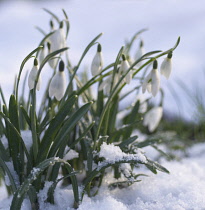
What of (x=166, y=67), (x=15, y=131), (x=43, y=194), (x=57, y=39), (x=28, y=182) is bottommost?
(x=43, y=194)

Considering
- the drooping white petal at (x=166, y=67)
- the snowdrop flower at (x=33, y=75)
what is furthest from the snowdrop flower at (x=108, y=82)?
the snowdrop flower at (x=33, y=75)

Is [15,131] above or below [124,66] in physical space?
below

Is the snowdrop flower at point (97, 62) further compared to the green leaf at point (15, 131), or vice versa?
the snowdrop flower at point (97, 62)

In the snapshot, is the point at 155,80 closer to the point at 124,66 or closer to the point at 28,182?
the point at 124,66

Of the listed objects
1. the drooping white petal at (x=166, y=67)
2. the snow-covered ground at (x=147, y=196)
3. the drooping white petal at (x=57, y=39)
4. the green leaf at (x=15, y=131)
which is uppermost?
the drooping white petal at (x=57, y=39)

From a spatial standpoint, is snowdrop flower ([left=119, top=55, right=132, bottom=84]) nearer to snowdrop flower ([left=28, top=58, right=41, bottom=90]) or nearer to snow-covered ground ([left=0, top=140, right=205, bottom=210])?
snowdrop flower ([left=28, top=58, right=41, bottom=90])

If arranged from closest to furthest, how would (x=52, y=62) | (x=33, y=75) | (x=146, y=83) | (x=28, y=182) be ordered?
(x=28, y=182), (x=33, y=75), (x=146, y=83), (x=52, y=62)

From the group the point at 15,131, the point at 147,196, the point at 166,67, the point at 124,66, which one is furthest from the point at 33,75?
the point at 147,196

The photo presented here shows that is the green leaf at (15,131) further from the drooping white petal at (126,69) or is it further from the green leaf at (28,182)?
the drooping white petal at (126,69)

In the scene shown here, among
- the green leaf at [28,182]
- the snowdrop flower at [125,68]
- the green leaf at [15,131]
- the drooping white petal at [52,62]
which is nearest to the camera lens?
the green leaf at [28,182]

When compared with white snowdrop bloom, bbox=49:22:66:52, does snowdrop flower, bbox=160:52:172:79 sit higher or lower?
lower

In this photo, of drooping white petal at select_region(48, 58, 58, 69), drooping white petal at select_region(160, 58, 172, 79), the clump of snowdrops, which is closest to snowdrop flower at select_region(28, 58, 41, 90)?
the clump of snowdrops

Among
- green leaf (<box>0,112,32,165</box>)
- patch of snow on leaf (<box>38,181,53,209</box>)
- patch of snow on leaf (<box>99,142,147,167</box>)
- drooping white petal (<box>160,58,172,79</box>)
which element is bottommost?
patch of snow on leaf (<box>38,181,53,209</box>)
